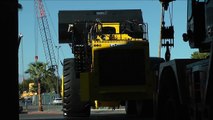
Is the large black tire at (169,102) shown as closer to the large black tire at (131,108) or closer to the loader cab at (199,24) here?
the loader cab at (199,24)

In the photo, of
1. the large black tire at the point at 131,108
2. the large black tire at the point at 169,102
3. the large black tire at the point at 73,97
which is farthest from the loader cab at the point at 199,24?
the large black tire at the point at 131,108

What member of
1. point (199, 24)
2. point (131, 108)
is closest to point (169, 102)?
point (199, 24)

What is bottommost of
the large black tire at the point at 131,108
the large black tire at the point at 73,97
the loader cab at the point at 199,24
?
the large black tire at the point at 131,108

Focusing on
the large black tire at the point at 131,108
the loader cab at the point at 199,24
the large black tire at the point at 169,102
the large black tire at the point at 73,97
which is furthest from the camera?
the large black tire at the point at 131,108

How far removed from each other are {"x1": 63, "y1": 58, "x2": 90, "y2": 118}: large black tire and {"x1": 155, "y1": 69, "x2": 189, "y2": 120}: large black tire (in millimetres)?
7334

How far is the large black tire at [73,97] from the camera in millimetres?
16312

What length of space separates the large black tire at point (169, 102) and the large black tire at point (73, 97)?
7334 mm

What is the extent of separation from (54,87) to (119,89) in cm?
11913

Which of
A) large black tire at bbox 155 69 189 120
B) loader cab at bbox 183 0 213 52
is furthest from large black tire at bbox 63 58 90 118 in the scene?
loader cab at bbox 183 0 213 52

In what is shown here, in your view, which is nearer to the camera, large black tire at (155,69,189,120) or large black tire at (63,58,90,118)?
large black tire at (155,69,189,120)

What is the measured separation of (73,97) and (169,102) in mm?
8129

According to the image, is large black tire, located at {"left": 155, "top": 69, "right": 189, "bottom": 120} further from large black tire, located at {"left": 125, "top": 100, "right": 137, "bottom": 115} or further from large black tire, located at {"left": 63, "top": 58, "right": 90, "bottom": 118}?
large black tire, located at {"left": 125, "top": 100, "right": 137, "bottom": 115}

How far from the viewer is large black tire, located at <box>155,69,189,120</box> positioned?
308 inches
